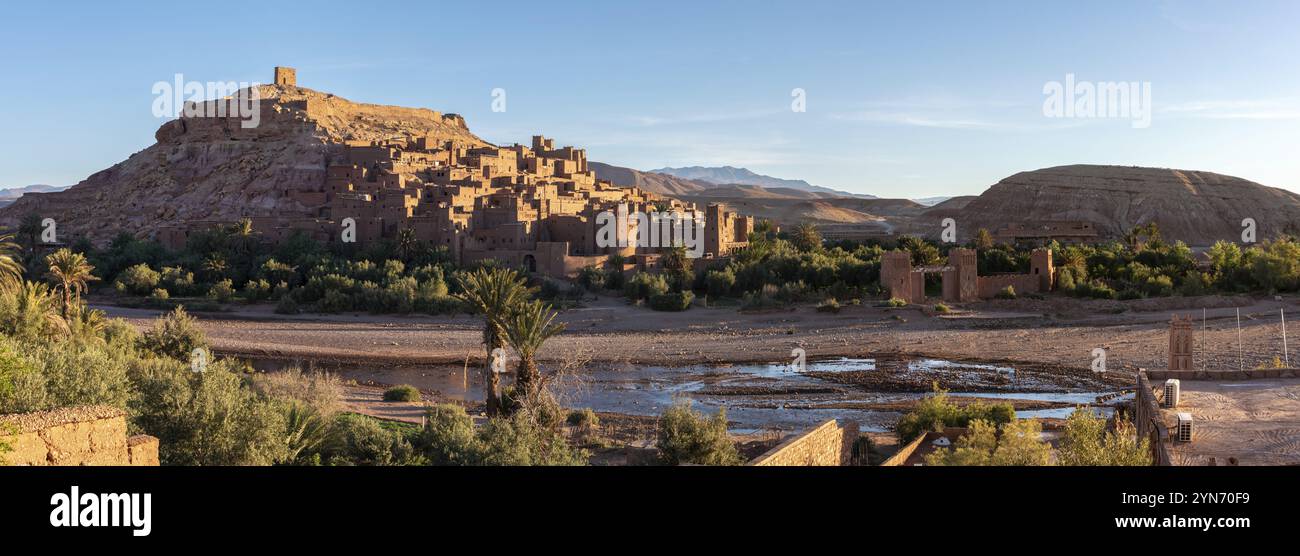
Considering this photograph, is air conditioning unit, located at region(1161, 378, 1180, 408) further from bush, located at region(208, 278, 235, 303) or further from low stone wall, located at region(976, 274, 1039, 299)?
bush, located at region(208, 278, 235, 303)

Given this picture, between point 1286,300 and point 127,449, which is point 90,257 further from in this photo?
point 1286,300

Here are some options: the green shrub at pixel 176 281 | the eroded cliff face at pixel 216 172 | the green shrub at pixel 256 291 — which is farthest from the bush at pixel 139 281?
the eroded cliff face at pixel 216 172

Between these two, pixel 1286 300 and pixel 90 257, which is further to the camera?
pixel 90 257

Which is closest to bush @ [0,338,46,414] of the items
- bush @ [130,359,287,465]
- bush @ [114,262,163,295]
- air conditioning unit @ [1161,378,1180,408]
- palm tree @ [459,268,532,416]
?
bush @ [130,359,287,465]

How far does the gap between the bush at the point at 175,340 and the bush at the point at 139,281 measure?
18.5 metres

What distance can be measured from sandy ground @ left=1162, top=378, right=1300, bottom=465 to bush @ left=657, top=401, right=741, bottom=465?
16.7 ft

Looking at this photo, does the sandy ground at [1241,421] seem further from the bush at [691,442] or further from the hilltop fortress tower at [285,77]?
the hilltop fortress tower at [285,77]

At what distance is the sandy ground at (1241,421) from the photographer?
10.2 m

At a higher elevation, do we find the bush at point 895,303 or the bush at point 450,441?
the bush at point 895,303

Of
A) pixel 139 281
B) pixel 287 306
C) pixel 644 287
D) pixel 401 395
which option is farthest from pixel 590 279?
pixel 139 281

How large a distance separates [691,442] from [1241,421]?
6622 mm
